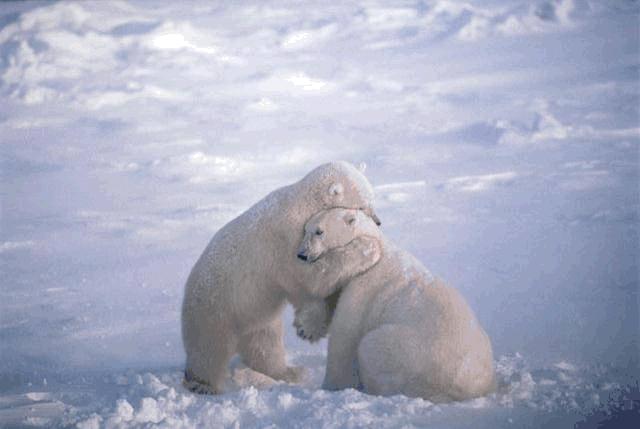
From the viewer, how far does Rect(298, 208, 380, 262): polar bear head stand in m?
6.33

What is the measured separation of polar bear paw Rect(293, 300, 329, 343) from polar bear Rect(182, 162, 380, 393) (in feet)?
0.37

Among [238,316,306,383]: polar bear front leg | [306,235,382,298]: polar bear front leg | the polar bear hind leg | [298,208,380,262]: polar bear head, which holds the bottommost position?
[238,316,306,383]: polar bear front leg

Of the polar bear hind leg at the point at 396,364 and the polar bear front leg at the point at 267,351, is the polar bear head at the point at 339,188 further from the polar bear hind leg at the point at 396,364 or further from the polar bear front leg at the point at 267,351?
Result: the polar bear front leg at the point at 267,351

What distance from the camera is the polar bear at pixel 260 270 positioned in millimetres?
6523

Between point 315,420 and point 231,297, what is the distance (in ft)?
6.45

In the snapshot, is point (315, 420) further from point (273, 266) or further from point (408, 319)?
point (273, 266)

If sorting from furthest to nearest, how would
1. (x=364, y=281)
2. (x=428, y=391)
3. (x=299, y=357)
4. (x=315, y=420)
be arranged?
(x=299, y=357)
(x=364, y=281)
(x=428, y=391)
(x=315, y=420)

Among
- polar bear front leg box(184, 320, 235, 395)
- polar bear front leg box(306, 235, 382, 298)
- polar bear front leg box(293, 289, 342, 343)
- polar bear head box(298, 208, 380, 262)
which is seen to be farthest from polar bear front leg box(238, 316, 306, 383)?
polar bear head box(298, 208, 380, 262)

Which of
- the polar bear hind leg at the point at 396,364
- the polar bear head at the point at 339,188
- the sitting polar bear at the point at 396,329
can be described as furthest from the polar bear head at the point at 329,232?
the polar bear hind leg at the point at 396,364

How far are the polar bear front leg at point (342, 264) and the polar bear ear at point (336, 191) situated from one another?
1.56ft

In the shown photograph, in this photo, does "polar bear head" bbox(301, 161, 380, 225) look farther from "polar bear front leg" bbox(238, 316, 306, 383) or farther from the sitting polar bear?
"polar bear front leg" bbox(238, 316, 306, 383)

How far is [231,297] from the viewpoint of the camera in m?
6.73

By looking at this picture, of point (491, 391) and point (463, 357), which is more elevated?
point (463, 357)

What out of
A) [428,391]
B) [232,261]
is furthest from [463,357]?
[232,261]
